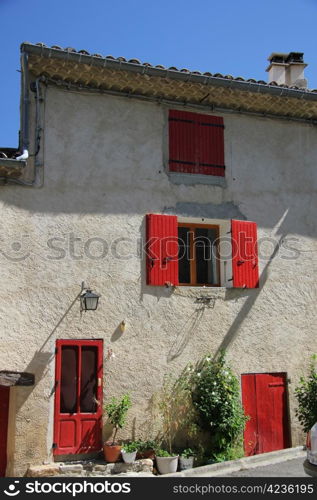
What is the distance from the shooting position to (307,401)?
9.69 meters

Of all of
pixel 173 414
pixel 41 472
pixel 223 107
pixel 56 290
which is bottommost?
pixel 41 472

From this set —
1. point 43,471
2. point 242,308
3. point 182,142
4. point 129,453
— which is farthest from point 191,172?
point 43,471

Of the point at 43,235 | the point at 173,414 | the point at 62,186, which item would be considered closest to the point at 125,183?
the point at 62,186

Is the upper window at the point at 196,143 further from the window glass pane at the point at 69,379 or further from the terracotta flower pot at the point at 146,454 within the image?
the terracotta flower pot at the point at 146,454

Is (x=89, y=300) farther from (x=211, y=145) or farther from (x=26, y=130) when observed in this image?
(x=211, y=145)

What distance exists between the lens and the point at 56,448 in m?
8.43

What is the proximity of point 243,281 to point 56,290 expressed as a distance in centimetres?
339

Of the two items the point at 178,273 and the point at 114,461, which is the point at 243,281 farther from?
the point at 114,461

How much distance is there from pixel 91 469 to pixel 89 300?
2.57m

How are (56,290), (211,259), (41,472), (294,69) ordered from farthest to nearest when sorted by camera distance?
(294,69) → (211,259) → (56,290) → (41,472)

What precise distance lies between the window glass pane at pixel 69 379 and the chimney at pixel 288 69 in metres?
7.45

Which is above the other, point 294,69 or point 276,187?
point 294,69

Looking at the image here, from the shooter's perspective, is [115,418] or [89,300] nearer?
[115,418]

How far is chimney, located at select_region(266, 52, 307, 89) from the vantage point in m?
11.9
